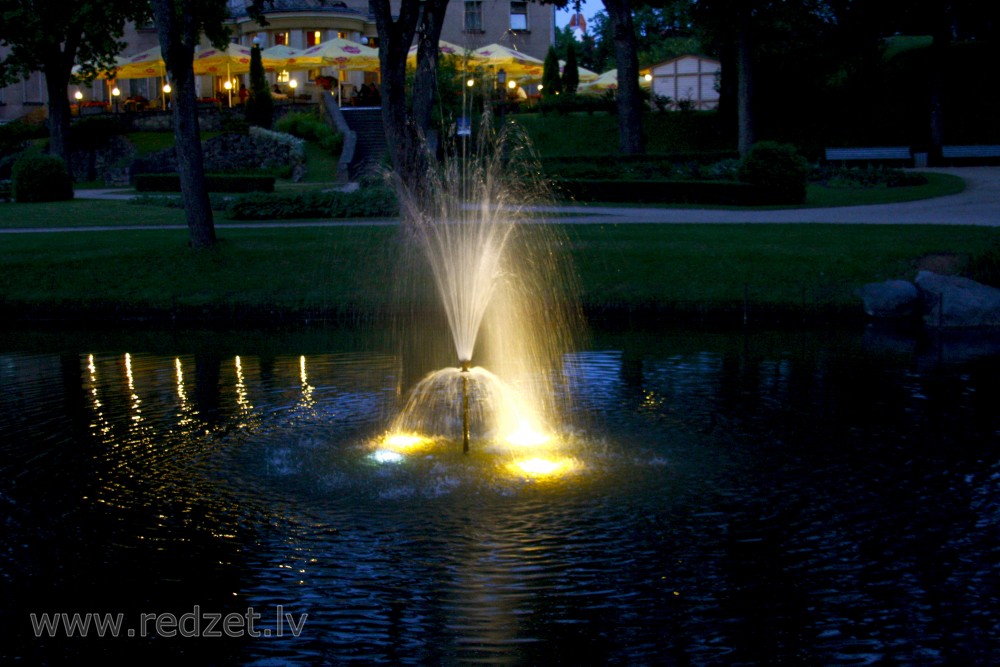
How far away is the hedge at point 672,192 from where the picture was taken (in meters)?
31.7

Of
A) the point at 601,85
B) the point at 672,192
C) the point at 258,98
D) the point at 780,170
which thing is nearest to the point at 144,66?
the point at 258,98

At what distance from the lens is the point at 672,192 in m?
32.7

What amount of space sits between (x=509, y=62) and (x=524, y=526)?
1937 inches

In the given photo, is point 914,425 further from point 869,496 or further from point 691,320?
point 691,320

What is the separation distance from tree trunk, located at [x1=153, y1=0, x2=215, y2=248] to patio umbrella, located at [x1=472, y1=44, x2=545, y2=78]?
33011 mm

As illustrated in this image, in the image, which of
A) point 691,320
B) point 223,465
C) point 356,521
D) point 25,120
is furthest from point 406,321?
point 25,120

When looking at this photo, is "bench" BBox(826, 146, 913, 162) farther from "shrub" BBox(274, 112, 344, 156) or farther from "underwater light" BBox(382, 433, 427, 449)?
"underwater light" BBox(382, 433, 427, 449)

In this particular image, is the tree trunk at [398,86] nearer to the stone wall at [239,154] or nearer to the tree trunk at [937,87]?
the stone wall at [239,154]

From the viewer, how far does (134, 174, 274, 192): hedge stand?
127 feet

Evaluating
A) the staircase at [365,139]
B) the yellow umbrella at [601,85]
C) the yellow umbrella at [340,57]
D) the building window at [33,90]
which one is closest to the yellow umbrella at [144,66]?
the yellow umbrella at [340,57]

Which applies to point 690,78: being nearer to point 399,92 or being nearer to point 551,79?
point 551,79

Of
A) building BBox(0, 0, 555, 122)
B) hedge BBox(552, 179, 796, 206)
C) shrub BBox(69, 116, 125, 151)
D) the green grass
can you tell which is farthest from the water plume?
building BBox(0, 0, 555, 122)

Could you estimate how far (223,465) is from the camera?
415 inches

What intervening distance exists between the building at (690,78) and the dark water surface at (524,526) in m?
47.9
